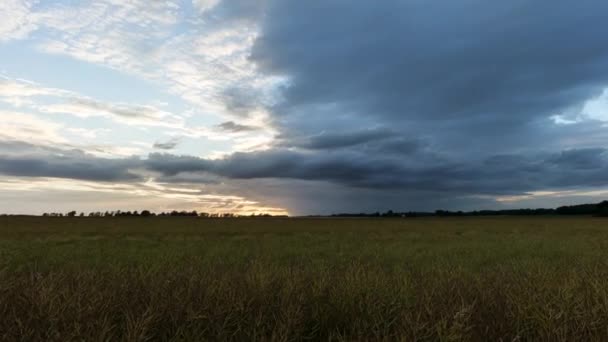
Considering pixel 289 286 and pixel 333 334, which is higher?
pixel 289 286

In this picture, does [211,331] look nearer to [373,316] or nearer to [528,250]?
[373,316]

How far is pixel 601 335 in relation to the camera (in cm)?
416

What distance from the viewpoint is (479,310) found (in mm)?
5004

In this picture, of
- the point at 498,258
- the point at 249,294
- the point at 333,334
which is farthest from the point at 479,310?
the point at 498,258

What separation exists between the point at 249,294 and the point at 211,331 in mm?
1032

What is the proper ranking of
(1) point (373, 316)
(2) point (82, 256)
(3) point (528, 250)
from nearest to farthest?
(1) point (373, 316), (2) point (82, 256), (3) point (528, 250)

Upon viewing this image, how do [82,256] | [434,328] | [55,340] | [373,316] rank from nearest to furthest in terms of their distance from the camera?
1. [55,340]
2. [434,328]
3. [373,316]
4. [82,256]

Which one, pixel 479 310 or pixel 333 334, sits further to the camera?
pixel 479 310

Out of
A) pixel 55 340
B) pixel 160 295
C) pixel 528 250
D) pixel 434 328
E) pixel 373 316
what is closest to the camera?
pixel 55 340

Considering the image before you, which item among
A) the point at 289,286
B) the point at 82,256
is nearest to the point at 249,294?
the point at 289,286

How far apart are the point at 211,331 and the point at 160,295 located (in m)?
1.24

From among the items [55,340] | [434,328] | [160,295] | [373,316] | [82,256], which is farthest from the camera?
[82,256]

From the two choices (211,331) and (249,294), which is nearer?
(211,331)

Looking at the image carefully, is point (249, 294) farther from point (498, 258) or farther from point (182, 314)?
point (498, 258)
